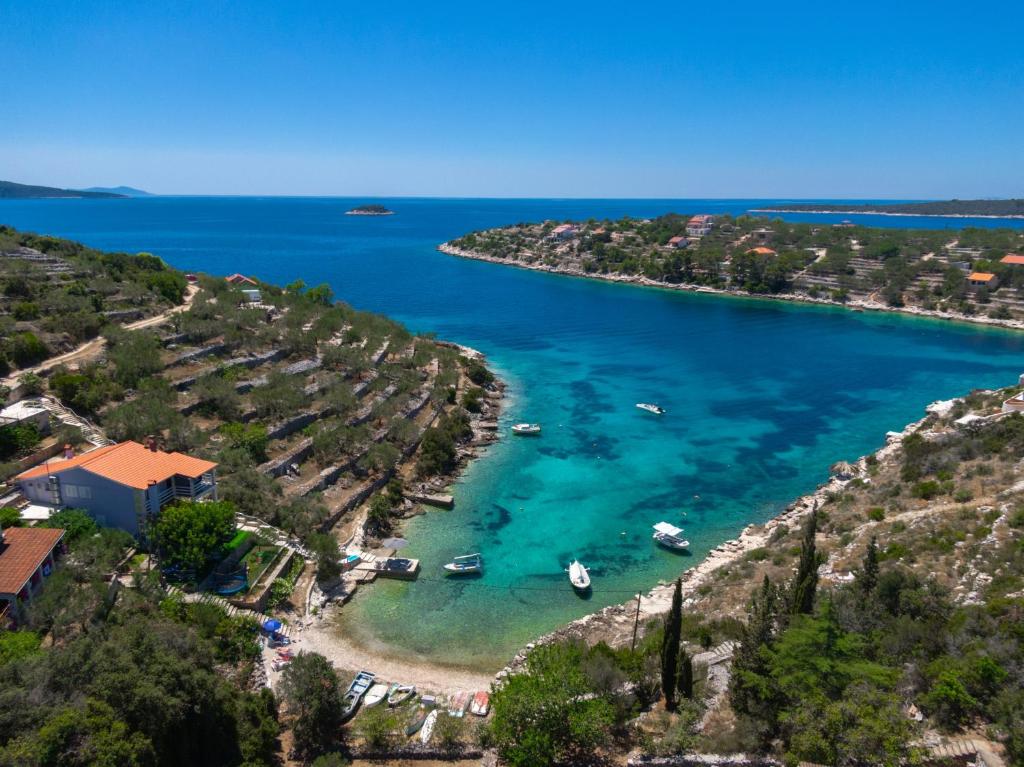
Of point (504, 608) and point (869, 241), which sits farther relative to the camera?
point (869, 241)

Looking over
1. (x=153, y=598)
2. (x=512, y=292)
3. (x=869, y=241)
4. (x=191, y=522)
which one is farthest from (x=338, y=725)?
(x=869, y=241)

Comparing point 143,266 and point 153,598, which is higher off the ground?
point 143,266

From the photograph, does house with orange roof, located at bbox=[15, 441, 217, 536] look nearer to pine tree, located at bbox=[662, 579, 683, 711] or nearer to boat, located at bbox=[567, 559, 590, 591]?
boat, located at bbox=[567, 559, 590, 591]

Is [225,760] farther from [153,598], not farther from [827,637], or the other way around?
[827,637]

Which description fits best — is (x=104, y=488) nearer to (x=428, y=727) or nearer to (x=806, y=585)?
(x=428, y=727)

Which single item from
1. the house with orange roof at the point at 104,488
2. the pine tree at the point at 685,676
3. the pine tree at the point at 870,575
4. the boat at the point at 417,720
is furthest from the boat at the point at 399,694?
the pine tree at the point at 870,575

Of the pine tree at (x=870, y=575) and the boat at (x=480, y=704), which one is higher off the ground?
the pine tree at (x=870, y=575)

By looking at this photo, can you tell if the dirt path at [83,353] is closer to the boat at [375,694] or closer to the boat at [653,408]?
the boat at [375,694]

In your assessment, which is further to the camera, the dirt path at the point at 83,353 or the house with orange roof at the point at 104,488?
the dirt path at the point at 83,353
